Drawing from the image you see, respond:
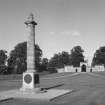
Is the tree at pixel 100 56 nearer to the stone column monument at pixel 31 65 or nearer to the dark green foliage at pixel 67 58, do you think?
the dark green foliage at pixel 67 58

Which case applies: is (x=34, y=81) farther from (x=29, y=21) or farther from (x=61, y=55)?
(x=61, y=55)

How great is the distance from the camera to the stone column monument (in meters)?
15.4

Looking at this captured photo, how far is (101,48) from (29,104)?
11346 centimetres

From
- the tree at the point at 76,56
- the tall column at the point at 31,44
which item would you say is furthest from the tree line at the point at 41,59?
the tall column at the point at 31,44

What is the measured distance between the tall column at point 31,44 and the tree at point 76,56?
98459 millimetres

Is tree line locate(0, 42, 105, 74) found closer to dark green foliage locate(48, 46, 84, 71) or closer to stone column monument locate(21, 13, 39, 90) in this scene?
dark green foliage locate(48, 46, 84, 71)

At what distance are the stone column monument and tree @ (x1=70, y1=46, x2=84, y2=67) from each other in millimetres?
98500

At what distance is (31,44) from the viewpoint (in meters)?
16.3

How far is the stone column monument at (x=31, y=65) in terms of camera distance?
608 inches

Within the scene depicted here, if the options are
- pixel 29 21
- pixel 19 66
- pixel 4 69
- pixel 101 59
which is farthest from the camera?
pixel 101 59

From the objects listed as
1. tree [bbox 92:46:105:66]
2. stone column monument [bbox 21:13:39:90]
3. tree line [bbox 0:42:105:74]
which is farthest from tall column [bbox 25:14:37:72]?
tree [bbox 92:46:105:66]

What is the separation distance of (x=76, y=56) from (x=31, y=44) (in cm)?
10234

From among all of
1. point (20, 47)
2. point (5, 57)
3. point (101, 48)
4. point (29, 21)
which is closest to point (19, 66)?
point (20, 47)

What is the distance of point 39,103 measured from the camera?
36.3 ft
